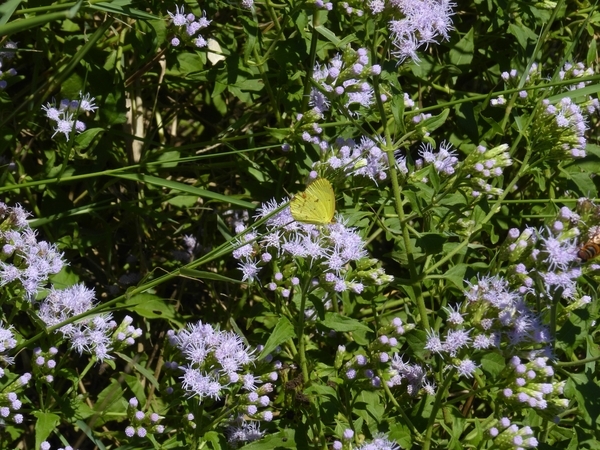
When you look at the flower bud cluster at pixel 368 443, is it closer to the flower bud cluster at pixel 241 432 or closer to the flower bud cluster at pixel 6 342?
the flower bud cluster at pixel 241 432

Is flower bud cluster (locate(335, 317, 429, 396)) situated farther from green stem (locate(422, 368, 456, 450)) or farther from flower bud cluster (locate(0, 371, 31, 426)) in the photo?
flower bud cluster (locate(0, 371, 31, 426))

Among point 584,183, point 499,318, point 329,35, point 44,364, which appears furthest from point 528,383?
point 44,364

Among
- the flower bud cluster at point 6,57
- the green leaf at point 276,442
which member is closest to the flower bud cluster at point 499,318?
the green leaf at point 276,442

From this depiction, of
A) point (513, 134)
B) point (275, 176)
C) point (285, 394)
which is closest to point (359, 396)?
point (285, 394)

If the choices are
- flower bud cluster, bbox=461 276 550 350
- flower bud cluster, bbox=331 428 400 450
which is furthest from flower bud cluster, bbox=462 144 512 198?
flower bud cluster, bbox=331 428 400 450

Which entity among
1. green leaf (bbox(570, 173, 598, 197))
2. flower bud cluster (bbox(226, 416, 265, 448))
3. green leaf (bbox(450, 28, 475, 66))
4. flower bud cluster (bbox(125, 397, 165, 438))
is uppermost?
green leaf (bbox(450, 28, 475, 66))

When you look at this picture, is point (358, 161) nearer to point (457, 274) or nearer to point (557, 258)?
point (457, 274)
